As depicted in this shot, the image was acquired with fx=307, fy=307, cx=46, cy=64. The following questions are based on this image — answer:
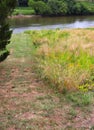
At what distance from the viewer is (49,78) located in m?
6.80

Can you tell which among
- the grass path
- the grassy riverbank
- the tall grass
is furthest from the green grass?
the grass path

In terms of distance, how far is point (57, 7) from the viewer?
5422 centimetres

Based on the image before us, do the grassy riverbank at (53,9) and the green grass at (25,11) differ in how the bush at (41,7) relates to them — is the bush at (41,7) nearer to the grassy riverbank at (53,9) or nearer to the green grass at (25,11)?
the grassy riverbank at (53,9)

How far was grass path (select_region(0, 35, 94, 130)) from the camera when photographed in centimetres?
468

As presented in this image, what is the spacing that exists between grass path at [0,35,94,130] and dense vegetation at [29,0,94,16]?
153ft

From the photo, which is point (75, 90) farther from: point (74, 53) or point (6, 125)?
point (74, 53)

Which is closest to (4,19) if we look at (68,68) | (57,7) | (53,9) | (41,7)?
(68,68)

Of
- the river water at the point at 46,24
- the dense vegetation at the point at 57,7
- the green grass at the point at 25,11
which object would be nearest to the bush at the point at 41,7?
the dense vegetation at the point at 57,7

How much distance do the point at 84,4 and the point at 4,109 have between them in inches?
2209

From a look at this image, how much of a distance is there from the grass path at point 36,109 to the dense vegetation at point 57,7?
46.7 m

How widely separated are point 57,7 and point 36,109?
5020cm

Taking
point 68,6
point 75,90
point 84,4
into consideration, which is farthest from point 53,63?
point 84,4

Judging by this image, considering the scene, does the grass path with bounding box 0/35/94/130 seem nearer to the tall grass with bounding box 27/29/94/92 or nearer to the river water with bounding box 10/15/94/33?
the tall grass with bounding box 27/29/94/92

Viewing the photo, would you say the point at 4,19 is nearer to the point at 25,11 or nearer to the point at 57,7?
the point at 25,11
